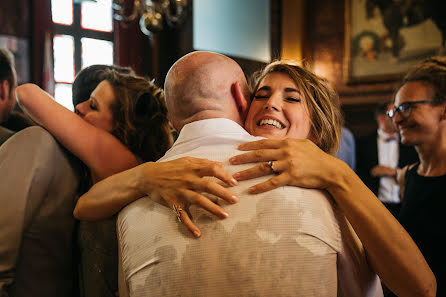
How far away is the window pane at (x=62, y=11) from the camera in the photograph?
19.6ft

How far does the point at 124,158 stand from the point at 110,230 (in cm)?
31

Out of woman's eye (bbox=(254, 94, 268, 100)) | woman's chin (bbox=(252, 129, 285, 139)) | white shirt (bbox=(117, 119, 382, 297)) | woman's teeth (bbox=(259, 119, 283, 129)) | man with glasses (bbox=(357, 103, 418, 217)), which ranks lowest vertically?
man with glasses (bbox=(357, 103, 418, 217))

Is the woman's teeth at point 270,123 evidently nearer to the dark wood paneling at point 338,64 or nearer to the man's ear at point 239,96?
the man's ear at point 239,96

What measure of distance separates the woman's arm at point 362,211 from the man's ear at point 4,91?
1.37 m

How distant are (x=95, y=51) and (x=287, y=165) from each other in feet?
19.0

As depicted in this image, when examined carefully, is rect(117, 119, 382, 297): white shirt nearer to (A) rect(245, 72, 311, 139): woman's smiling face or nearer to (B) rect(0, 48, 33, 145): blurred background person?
(A) rect(245, 72, 311, 139): woman's smiling face

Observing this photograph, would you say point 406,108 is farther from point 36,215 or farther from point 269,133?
point 36,215

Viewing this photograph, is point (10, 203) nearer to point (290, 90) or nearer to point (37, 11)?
point (290, 90)

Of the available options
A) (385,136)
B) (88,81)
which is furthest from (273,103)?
(385,136)

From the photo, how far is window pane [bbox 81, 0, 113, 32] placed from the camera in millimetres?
6305

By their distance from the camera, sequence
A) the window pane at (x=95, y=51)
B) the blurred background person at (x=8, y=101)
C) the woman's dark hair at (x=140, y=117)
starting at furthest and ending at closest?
the window pane at (x=95, y=51), the blurred background person at (x=8, y=101), the woman's dark hair at (x=140, y=117)

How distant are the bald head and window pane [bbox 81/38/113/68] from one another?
529cm

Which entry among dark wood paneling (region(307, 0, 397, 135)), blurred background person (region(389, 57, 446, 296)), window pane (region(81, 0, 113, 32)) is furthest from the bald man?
dark wood paneling (region(307, 0, 397, 135))

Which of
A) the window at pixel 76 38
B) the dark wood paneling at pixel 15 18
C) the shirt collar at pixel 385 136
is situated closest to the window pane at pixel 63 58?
the window at pixel 76 38
